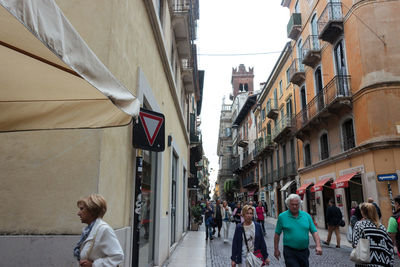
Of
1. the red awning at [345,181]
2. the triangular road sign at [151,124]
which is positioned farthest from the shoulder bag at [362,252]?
the red awning at [345,181]

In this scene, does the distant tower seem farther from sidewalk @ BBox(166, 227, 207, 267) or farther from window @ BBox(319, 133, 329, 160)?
sidewalk @ BBox(166, 227, 207, 267)

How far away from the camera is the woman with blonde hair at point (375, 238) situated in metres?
4.44

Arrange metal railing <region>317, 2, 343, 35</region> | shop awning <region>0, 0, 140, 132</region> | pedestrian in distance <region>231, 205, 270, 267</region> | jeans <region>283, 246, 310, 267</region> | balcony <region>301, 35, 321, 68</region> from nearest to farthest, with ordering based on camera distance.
Answer: shop awning <region>0, 0, 140, 132</region> < jeans <region>283, 246, 310, 267</region> < pedestrian in distance <region>231, 205, 270, 267</region> < metal railing <region>317, 2, 343, 35</region> < balcony <region>301, 35, 321, 68</region>

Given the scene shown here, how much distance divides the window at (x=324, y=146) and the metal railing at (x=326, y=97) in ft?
4.82

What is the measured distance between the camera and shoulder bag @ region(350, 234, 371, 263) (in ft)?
14.6

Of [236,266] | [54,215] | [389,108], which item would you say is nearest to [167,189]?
[236,266]

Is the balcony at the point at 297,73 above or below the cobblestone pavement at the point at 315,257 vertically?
above

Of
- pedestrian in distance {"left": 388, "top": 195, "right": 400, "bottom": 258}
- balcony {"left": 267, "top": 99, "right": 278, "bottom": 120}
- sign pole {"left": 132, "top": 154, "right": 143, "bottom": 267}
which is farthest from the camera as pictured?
balcony {"left": 267, "top": 99, "right": 278, "bottom": 120}

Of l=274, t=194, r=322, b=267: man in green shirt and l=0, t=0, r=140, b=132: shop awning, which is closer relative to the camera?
l=0, t=0, r=140, b=132: shop awning

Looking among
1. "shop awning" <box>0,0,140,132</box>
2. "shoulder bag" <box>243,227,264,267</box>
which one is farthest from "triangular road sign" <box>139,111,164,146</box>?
"shoulder bag" <box>243,227,264,267</box>

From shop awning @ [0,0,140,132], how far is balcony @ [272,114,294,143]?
84.3ft

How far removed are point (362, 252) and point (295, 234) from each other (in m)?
0.90

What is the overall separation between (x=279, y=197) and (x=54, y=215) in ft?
103

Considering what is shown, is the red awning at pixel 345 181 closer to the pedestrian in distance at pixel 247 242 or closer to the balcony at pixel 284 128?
the balcony at pixel 284 128
